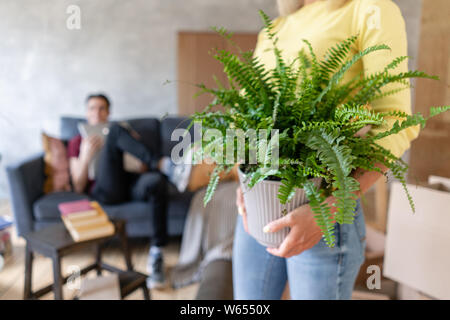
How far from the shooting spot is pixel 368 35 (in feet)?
2.17

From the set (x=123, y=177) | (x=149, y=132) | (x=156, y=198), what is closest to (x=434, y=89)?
(x=156, y=198)

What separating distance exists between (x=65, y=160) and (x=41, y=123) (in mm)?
1969

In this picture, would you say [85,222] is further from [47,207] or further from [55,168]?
[55,168]

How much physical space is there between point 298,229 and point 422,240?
1.22 ft

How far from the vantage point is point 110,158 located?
2.31 m

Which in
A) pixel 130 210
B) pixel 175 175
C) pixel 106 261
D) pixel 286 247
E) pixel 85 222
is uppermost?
pixel 286 247

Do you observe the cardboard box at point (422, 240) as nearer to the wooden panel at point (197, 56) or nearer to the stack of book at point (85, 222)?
the stack of book at point (85, 222)

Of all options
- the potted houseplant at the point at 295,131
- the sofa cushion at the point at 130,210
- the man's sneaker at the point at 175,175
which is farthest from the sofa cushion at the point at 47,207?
the potted houseplant at the point at 295,131

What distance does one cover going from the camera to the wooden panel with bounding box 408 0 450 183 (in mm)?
744

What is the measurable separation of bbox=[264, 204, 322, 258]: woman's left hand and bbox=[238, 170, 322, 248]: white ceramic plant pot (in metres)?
0.02

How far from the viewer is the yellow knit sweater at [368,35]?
634 mm

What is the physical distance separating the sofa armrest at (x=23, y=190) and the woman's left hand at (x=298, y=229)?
7.13 ft

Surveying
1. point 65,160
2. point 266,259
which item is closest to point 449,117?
point 266,259
